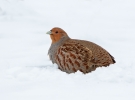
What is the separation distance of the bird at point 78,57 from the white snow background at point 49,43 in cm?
15

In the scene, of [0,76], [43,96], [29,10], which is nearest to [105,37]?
[29,10]

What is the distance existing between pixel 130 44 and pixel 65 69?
2.57 meters

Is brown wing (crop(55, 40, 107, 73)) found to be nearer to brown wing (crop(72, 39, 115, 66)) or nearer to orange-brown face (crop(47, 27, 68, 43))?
brown wing (crop(72, 39, 115, 66))

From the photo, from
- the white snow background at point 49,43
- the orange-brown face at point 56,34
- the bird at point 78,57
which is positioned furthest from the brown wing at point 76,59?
the orange-brown face at point 56,34

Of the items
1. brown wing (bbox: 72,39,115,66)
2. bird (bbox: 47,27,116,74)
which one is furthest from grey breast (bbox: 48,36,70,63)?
brown wing (bbox: 72,39,115,66)

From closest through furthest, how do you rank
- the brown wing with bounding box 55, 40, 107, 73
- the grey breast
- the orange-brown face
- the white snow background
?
the white snow background → the brown wing with bounding box 55, 40, 107, 73 → the grey breast → the orange-brown face

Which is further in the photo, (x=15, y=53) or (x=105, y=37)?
(x=105, y=37)

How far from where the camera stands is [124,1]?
12.8 m

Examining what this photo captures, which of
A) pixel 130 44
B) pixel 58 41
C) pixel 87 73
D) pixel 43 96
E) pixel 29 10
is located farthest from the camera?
pixel 29 10

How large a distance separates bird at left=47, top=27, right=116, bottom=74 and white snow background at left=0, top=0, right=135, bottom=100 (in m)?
0.15

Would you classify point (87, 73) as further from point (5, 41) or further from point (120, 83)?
point (5, 41)

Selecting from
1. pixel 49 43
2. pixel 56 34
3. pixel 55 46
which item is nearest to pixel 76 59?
pixel 55 46

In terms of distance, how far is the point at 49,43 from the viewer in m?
8.37

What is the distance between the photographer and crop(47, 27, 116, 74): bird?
5.93 metres
